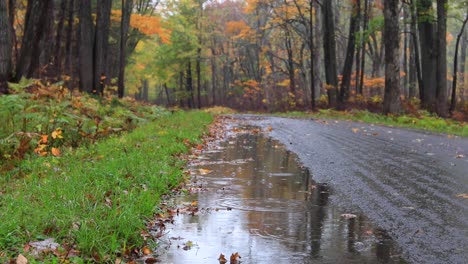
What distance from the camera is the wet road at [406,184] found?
4340mm

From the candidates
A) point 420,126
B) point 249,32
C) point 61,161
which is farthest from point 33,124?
point 249,32

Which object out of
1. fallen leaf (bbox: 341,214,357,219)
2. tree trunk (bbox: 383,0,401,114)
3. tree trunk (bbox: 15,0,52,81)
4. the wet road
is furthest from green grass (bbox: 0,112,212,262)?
tree trunk (bbox: 383,0,401,114)

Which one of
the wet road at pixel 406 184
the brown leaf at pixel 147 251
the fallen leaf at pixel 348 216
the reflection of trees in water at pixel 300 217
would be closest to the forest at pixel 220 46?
the reflection of trees in water at pixel 300 217

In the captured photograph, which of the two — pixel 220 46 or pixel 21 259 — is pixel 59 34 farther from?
pixel 220 46

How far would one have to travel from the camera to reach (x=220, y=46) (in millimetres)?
60469

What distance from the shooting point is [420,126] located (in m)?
19.0

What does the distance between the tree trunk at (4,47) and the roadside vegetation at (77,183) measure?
114cm

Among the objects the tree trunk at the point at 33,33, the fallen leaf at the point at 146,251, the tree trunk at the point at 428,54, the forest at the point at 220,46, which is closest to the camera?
the fallen leaf at the point at 146,251

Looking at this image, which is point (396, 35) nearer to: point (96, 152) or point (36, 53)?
point (36, 53)

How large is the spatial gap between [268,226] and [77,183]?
95.1 inches

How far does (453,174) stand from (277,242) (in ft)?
14.9

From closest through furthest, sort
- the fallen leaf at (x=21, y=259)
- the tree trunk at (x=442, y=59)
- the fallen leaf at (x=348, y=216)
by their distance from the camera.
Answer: the fallen leaf at (x=21, y=259) < the fallen leaf at (x=348, y=216) < the tree trunk at (x=442, y=59)

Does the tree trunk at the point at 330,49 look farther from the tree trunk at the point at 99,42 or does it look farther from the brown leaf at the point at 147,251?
the brown leaf at the point at 147,251

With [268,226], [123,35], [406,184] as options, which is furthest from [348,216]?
[123,35]
